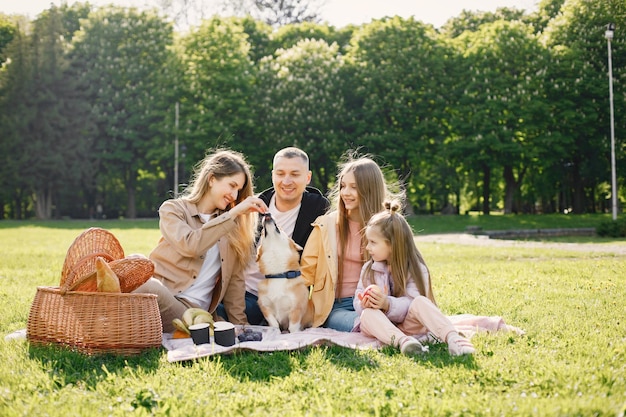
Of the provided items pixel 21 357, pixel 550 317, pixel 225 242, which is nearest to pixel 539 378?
pixel 550 317

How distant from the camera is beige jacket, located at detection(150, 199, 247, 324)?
539 centimetres

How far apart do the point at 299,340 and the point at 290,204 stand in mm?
1822

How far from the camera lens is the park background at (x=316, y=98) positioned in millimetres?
30125

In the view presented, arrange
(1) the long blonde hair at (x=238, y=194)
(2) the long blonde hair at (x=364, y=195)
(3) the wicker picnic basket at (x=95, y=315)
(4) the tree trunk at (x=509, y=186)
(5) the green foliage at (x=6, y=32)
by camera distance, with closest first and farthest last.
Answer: (3) the wicker picnic basket at (x=95, y=315)
(1) the long blonde hair at (x=238, y=194)
(2) the long blonde hair at (x=364, y=195)
(4) the tree trunk at (x=509, y=186)
(5) the green foliage at (x=6, y=32)

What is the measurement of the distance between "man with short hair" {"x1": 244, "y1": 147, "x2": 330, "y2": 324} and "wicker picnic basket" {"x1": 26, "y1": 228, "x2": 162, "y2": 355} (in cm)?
155

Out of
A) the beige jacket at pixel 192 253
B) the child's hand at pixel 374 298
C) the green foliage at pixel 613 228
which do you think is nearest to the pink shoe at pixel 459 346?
the child's hand at pixel 374 298

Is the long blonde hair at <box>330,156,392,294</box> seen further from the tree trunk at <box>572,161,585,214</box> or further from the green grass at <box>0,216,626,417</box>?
the tree trunk at <box>572,161,585,214</box>

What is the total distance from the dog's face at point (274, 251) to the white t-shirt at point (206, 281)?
2.12ft

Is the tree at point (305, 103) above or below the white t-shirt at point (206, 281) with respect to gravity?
above

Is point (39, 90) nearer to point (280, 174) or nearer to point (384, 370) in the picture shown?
point (280, 174)

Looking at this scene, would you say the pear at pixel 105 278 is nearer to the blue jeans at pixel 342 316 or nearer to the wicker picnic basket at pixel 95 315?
the wicker picnic basket at pixel 95 315

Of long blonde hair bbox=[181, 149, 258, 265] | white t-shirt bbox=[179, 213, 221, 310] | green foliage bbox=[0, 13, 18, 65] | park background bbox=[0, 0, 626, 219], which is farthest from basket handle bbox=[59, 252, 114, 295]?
green foliage bbox=[0, 13, 18, 65]

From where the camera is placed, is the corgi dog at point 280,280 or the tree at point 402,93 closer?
the corgi dog at point 280,280

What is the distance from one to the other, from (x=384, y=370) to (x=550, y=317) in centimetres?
259
